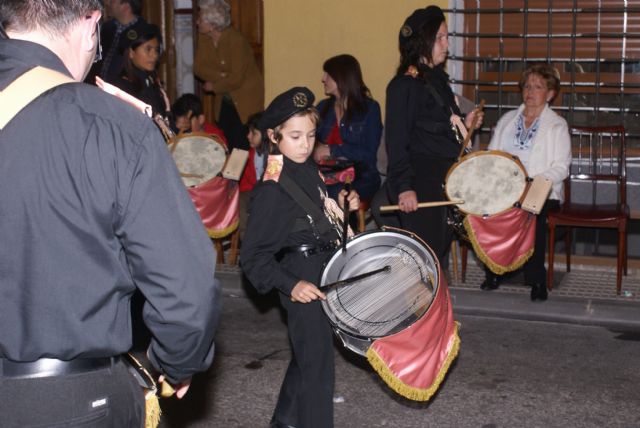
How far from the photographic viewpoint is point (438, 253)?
608 centimetres

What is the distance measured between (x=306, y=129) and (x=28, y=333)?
7.42ft

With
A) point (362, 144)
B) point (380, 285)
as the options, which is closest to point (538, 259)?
point (362, 144)

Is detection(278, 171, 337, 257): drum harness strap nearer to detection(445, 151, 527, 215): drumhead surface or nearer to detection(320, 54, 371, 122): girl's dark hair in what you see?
detection(445, 151, 527, 215): drumhead surface

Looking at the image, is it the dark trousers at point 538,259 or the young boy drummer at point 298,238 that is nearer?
the young boy drummer at point 298,238

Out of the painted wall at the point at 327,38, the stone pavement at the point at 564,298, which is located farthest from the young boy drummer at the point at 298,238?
the painted wall at the point at 327,38

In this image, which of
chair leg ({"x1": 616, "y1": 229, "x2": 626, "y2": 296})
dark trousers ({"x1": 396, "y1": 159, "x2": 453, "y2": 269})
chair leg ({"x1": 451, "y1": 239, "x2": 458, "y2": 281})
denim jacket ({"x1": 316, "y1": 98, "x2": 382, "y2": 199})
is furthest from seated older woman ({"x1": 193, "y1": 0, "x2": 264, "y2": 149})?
chair leg ({"x1": 616, "y1": 229, "x2": 626, "y2": 296})

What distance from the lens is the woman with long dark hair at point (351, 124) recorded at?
26.1ft

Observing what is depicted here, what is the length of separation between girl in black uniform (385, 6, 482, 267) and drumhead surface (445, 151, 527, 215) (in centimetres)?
13

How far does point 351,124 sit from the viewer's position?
7.98m

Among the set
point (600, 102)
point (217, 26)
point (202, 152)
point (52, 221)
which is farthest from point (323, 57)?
point (52, 221)

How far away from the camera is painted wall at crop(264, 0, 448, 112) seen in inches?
356

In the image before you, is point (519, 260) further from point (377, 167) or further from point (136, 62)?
point (136, 62)

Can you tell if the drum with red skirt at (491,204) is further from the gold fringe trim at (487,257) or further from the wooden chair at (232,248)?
the wooden chair at (232,248)

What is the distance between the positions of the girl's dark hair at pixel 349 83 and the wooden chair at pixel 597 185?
5.75 ft
